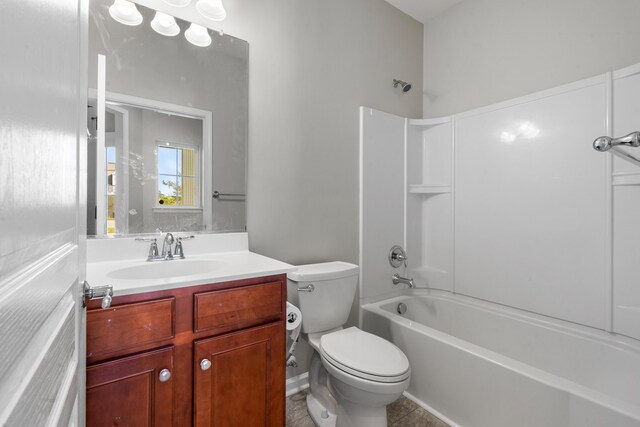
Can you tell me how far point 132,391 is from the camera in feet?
3.20

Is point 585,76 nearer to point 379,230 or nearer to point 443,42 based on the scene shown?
point 443,42

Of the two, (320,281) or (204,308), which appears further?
(320,281)

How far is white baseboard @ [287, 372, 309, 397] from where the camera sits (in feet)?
6.10

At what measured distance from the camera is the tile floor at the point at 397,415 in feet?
5.42

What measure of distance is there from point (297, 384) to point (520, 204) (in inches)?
72.9

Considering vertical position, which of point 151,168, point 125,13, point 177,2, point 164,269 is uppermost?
point 177,2

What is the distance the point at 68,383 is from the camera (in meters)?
0.52

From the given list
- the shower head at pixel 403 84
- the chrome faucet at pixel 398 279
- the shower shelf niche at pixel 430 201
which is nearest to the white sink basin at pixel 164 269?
the chrome faucet at pixel 398 279

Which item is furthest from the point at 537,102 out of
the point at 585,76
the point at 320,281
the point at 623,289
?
the point at 320,281

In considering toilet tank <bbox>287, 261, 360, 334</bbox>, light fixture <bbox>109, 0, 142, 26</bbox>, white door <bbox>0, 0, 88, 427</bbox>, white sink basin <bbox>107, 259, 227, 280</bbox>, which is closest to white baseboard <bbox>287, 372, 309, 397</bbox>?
toilet tank <bbox>287, 261, 360, 334</bbox>

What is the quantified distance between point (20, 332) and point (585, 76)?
2575mm

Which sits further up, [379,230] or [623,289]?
[379,230]

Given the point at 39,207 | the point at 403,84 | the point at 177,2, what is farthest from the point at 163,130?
the point at 403,84

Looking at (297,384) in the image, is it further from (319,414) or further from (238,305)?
(238,305)
